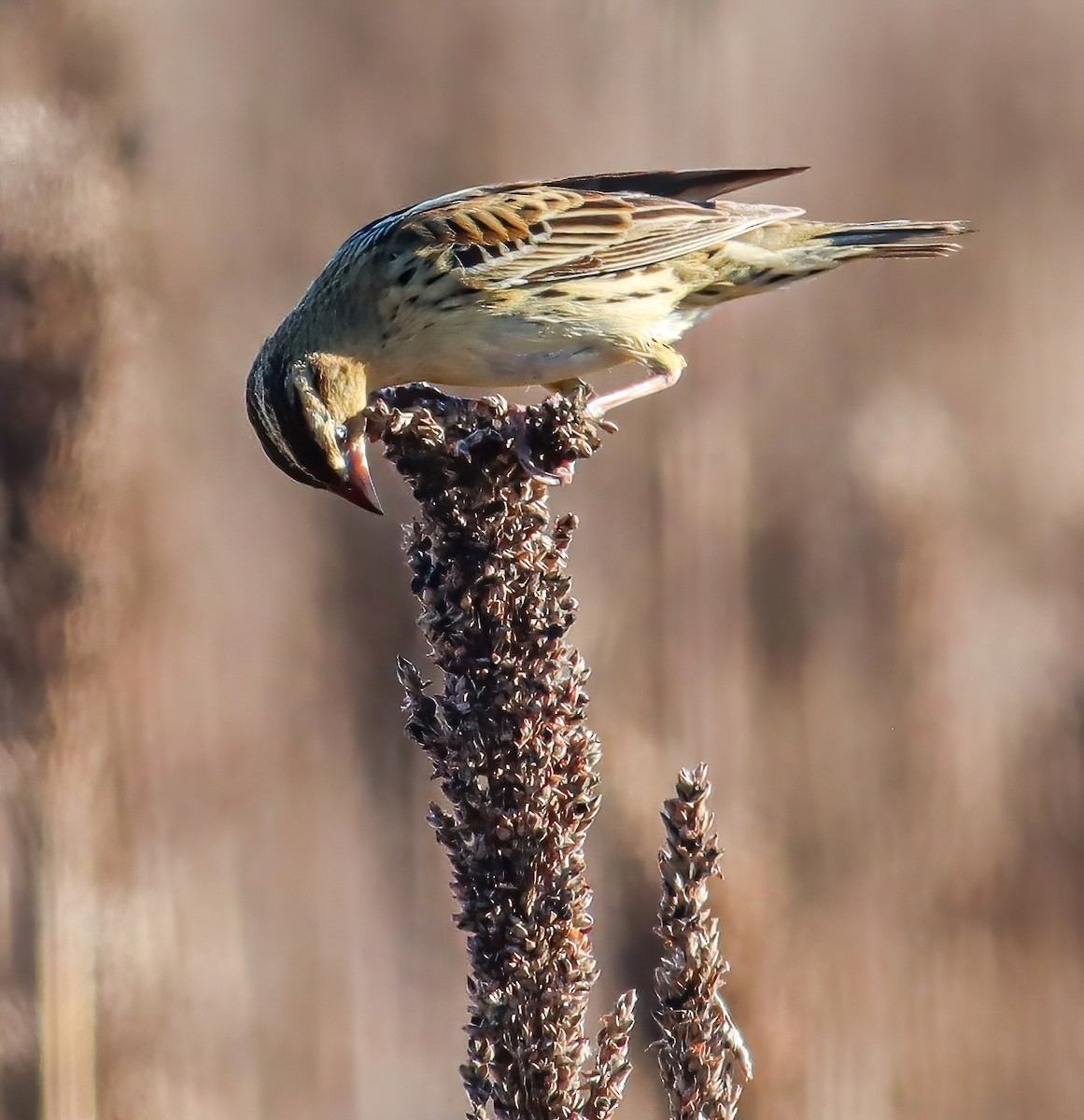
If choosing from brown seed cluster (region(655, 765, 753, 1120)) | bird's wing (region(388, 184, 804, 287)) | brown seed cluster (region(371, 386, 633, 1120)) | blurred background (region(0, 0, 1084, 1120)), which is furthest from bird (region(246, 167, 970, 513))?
brown seed cluster (region(655, 765, 753, 1120))

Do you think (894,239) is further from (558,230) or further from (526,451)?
(526,451)

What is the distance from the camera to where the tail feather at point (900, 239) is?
3293mm

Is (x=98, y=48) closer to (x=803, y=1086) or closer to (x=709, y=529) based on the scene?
(x=709, y=529)

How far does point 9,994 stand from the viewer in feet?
9.34

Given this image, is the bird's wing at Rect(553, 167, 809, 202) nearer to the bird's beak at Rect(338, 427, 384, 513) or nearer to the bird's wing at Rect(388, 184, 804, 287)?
the bird's wing at Rect(388, 184, 804, 287)

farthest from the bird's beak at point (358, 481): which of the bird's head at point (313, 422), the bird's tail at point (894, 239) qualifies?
the bird's tail at point (894, 239)

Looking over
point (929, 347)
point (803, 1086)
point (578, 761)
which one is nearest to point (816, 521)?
point (929, 347)

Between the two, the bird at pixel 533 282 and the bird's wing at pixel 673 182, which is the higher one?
the bird's wing at pixel 673 182

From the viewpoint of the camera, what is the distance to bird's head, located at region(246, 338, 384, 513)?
3.01 meters

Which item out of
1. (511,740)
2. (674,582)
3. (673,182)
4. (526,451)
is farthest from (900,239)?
(511,740)

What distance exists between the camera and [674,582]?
3742 millimetres

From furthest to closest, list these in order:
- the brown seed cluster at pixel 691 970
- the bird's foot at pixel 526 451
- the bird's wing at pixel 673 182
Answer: the bird's wing at pixel 673 182
the bird's foot at pixel 526 451
the brown seed cluster at pixel 691 970

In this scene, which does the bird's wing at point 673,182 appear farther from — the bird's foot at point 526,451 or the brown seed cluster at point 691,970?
the brown seed cluster at point 691,970

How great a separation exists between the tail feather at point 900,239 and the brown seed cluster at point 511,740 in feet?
4.56
